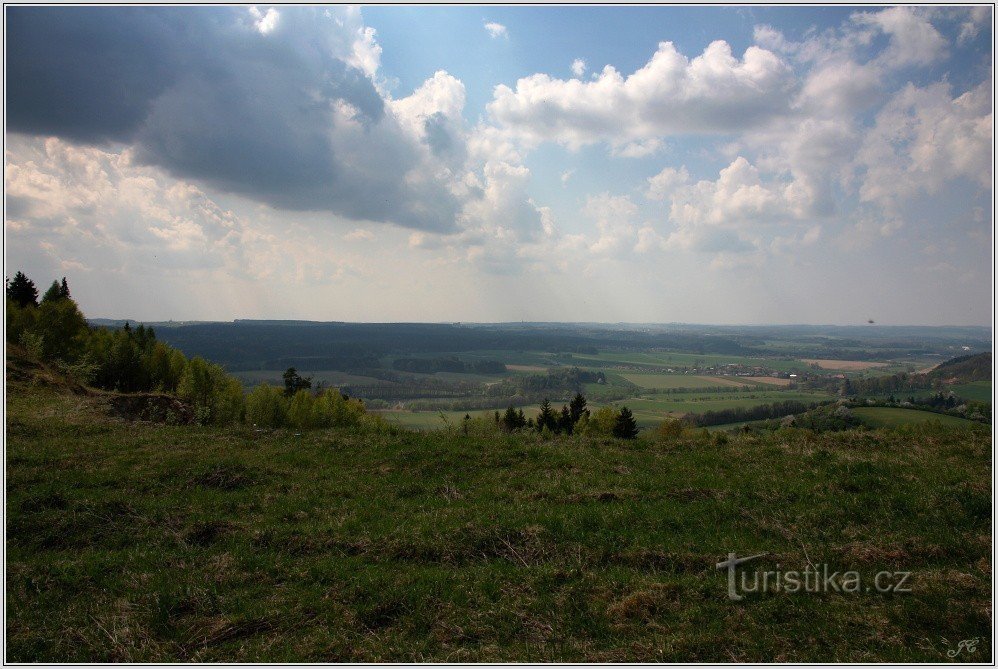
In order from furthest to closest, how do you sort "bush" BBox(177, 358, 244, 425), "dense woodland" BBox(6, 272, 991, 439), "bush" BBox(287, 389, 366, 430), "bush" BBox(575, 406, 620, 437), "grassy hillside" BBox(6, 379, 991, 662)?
"bush" BBox(287, 389, 366, 430) → "bush" BBox(575, 406, 620, 437) → "bush" BBox(177, 358, 244, 425) → "dense woodland" BBox(6, 272, 991, 439) → "grassy hillside" BBox(6, 379, 991, 662)

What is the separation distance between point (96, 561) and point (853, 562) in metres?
13.4

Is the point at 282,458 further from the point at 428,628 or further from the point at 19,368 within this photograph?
the point at 19,368

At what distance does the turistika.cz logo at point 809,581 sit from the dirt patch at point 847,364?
8732 cm

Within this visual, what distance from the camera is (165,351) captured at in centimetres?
4959

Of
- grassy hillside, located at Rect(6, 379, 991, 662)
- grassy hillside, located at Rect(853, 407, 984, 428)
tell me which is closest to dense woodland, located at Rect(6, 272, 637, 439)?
grassy hillside, located at Rect(6, 379, 991, 662)

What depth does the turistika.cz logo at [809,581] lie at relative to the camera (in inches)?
314

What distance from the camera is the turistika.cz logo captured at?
797 centimetres

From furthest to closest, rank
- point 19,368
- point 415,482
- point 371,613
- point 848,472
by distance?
point 19,368, point 415,482, point 848,472, point 371,613

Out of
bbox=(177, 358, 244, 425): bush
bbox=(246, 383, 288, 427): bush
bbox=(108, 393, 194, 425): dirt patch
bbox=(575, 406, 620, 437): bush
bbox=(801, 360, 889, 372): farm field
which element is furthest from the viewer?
bbox=(801, 360, 889, 372): farm field

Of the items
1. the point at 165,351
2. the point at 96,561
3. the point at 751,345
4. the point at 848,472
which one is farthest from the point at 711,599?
the point at 751,345

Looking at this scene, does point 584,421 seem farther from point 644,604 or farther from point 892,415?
point 644,604

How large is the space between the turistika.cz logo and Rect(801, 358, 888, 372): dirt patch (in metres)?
87.3

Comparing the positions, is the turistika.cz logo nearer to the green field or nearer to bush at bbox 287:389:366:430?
the green field

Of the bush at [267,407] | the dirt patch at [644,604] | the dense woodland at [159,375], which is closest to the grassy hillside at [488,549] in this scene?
the dirt patch at [644,604]
